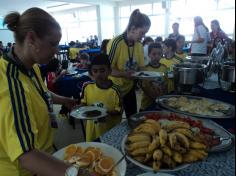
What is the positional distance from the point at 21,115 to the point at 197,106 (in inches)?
37.1

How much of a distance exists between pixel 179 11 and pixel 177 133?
8.80 metres

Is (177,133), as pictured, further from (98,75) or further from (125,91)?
(125,91)

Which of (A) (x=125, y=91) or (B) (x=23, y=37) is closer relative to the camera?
(B) (x=23, y=37)

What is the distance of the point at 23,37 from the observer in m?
0.72

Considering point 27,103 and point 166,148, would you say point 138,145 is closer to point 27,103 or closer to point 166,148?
point 166,148

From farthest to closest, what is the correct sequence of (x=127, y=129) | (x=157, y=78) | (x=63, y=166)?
(x=157, y=78), (x=127, y=129), (x=63, y=166)

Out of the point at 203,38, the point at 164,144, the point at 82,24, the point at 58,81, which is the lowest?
the point at 58,81

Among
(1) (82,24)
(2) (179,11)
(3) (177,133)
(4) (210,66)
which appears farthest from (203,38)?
(1) (82,24)

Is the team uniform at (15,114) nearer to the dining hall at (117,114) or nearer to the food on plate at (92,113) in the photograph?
the dining hall at (117,114)

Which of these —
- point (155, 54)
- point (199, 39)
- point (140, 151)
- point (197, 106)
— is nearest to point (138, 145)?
point (140, 151)

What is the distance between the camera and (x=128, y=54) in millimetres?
1718

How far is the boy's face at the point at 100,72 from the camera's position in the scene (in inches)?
55.4

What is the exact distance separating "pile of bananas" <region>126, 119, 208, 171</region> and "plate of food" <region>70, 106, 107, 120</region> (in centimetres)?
43

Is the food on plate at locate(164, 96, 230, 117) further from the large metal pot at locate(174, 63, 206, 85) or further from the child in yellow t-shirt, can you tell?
the child in yellow t-shirt
